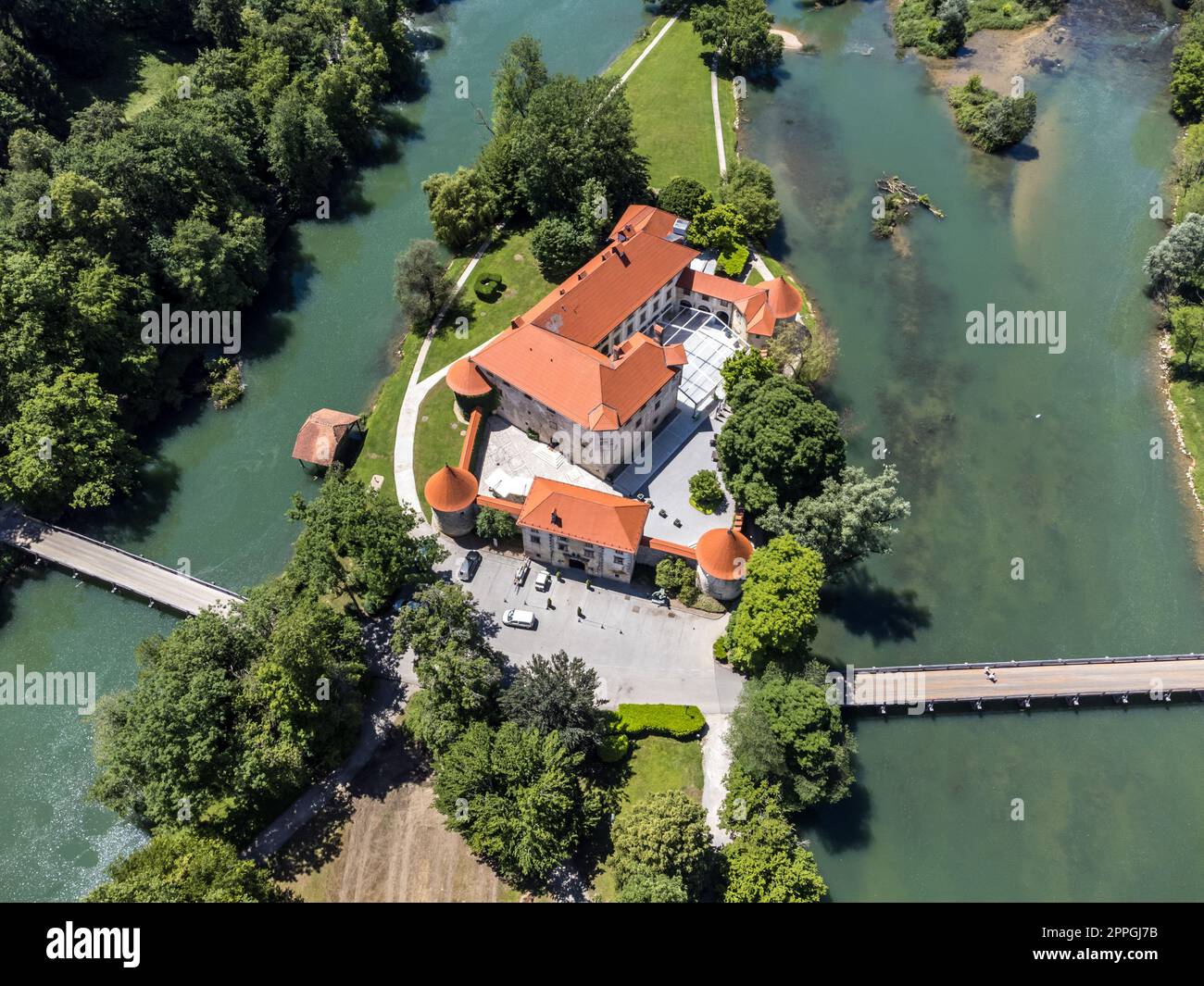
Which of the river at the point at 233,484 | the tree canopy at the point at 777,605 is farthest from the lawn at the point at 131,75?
the tree canopy at the point at 777,605

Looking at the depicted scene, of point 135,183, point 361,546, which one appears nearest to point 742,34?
point 135,183

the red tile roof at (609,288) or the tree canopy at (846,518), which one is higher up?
the red tile roof at (609,288)

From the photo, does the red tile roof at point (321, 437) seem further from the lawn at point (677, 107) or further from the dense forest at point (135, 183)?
the lawn at point (677, 107)

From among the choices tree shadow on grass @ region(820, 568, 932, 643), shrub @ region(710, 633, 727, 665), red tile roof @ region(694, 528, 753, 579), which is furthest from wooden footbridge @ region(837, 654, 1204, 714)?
red tile roof @ region(694, 528, 753, 579)

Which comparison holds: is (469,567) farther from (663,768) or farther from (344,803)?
(663,768)

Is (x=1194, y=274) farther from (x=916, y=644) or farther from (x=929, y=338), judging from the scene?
(x=916, y=644)

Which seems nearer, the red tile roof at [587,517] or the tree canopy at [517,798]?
the tree canopy at [517,798]
